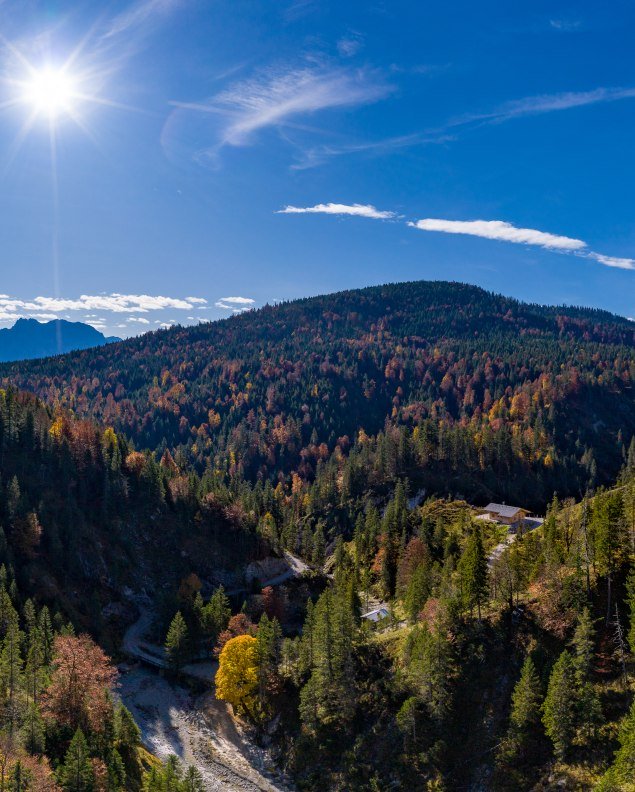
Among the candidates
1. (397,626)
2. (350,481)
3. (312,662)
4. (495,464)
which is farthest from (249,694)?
(495,464)

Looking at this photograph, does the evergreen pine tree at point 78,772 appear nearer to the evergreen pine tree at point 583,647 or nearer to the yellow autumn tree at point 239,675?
the yellow autumn tree at point 239,675

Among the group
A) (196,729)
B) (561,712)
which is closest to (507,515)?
(561,712)

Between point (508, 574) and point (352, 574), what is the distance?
39705 mm

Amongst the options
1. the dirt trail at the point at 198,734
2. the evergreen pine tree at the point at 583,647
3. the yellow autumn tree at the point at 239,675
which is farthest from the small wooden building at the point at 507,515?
the dirt trail at the point at 198,734

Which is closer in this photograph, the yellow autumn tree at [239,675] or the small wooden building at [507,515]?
the yellow autumn tree at [239,675]

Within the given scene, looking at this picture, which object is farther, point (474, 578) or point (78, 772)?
point (474, 578)

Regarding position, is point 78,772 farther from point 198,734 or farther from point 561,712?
point 561,712

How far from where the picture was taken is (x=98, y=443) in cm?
13950

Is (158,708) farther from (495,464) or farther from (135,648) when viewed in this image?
(495,464)

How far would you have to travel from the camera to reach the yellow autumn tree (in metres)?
74.6

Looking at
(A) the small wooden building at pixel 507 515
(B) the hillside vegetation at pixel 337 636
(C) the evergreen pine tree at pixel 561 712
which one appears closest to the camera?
(C) the evergreen pine tree at pixel 561 712

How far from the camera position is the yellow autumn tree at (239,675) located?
74.6 m

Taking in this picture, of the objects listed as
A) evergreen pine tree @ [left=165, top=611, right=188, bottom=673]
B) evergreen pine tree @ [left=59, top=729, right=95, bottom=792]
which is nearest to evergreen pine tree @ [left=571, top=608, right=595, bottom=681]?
evergreen pine tree @ [left=59, top=729, right=95, bottom=792]

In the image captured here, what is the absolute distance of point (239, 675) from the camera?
7506 cm
